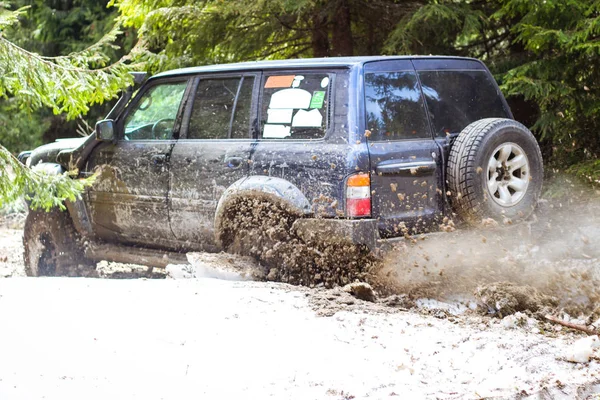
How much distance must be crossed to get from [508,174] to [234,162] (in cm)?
218

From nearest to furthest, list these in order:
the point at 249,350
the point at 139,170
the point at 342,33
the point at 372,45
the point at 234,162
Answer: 1. the point at 249,350
2. the point at 234,162
3. the point at 139,170
4. the point at 342,33
5. the point at 372,45

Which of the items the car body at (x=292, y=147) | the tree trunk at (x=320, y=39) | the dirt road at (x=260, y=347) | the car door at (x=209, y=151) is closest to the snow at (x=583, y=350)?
the dirt road at (x=260, y=347)

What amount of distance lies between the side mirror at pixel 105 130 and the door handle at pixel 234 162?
1.41 metres

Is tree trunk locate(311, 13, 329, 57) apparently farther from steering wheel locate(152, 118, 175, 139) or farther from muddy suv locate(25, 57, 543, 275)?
steering wheel locate(152, 118, 175, 139)

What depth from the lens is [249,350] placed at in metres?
4.62

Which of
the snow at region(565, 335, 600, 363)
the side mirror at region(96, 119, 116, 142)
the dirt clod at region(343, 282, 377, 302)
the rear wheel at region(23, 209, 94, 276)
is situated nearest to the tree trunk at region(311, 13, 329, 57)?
the side mirror at region(96, 119, 116, 142)

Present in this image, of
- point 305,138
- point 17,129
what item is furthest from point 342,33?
point 17,129

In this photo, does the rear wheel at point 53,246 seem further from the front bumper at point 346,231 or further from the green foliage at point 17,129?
the green foliage at point 17,129

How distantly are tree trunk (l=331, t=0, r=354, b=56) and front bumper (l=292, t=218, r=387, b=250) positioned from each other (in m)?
4.99

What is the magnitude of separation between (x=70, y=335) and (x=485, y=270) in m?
3.10

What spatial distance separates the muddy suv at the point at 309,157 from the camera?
5.79m

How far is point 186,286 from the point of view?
5.86m

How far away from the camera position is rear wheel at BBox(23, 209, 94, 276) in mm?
7789

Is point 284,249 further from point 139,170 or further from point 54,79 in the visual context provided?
point 54,79
